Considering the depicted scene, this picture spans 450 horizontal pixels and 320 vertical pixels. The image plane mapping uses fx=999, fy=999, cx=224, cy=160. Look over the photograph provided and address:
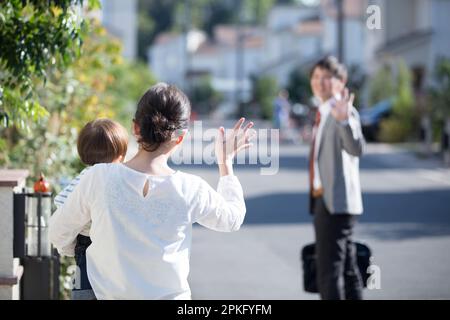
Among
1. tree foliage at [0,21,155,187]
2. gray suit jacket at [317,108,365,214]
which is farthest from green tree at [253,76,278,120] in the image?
gray suit jacket at [317,108,365,214]

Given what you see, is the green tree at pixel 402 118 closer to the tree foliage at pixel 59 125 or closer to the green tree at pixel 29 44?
the tree foliage at pixel 59 125

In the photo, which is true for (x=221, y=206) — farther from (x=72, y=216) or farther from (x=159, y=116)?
(x=72, y=216)

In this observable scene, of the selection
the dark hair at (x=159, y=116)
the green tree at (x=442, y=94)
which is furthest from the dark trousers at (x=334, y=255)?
the green tree at (x=442, y=94)

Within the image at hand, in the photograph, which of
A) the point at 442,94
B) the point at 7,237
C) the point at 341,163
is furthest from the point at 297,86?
the point at 7,237

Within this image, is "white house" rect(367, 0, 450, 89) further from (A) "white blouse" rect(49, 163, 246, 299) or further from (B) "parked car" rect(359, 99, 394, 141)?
(A) "white blouse" rect(49, 163, 246, 299)

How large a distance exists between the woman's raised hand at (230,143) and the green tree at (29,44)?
2.29m

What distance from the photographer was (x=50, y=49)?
5996mm

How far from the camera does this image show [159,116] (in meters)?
3.65

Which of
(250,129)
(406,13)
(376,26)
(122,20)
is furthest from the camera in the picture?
(122,20)

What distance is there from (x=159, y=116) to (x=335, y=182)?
335cm

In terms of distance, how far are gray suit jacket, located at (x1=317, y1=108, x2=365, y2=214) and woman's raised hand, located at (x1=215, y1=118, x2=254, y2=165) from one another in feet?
9.48
